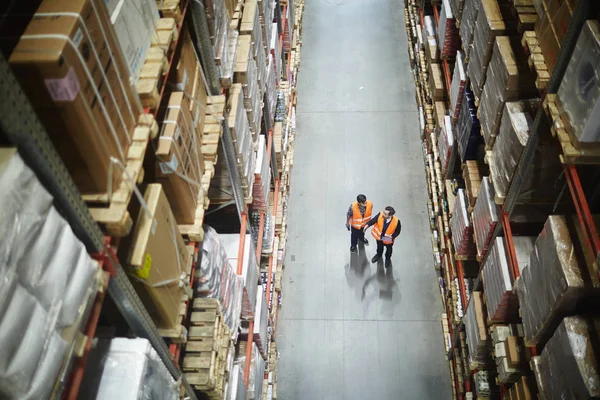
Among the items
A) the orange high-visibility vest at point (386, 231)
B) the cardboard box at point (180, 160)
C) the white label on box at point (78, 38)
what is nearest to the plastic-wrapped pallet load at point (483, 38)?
the orange high-visibility vest at point (386, 231)

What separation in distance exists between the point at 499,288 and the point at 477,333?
2.87ft

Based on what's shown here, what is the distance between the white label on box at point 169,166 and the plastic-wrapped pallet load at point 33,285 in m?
1.21

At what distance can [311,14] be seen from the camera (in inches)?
557

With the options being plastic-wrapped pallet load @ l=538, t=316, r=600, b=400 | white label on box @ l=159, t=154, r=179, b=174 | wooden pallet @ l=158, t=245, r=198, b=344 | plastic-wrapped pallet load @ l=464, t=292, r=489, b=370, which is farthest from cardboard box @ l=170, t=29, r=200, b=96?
plastic-wrapped pallet load @ l=464, t=292, r=489, b=370

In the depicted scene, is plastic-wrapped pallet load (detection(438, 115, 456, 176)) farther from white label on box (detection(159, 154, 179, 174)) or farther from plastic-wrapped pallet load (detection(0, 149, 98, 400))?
plastic-wrapped pallet load (detection(0, 149, 98, 400))

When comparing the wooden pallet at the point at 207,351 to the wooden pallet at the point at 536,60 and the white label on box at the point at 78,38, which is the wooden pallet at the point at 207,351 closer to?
the white label on box at the point at 78,38

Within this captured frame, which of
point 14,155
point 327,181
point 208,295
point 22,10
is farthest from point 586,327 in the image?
point 327,181

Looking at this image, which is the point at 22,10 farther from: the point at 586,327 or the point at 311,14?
the point at 311,14

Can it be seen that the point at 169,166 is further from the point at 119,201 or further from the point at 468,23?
the point at 468,23

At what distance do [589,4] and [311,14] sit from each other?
11.6 m

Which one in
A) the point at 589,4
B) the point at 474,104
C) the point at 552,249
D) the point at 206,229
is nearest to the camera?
the point at 589,4

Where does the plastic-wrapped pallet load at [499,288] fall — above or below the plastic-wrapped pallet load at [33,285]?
above

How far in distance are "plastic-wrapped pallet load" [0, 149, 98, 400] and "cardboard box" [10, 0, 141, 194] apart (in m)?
0.47

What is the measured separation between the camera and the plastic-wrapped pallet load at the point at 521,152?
4.48 meters
